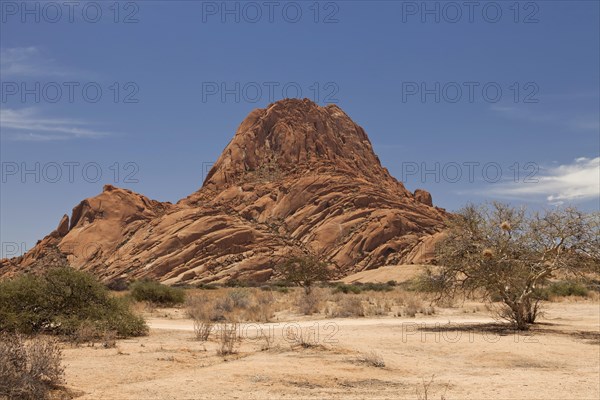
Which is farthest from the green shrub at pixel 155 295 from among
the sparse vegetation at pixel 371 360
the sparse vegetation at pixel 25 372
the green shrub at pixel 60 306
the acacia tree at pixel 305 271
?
the sparse vegetation at pixel 25 372

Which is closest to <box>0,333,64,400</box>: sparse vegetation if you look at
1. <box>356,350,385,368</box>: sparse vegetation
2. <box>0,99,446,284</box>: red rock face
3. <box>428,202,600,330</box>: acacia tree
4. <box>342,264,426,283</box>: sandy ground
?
<box>356,350,385,368</box>: sparse vegetation

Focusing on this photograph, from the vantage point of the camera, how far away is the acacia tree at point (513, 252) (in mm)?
21562

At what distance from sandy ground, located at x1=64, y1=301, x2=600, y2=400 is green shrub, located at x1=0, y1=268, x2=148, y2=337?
57.9 inches

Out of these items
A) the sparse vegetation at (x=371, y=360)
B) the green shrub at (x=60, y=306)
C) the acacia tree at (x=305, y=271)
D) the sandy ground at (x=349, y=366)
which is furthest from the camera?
the acacia tree at (x=305, y=271)

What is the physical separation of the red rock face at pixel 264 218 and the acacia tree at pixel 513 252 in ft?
174

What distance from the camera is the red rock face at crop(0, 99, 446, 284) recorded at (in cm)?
8538

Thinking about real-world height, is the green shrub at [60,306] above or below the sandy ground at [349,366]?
above

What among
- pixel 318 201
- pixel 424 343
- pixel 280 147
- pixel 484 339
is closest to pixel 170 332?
pixel 424 343

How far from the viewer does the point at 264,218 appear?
94.6 metres

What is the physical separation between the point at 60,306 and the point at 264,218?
74992 mm

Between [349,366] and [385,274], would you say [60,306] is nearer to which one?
[349,366]

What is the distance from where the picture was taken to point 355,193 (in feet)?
318

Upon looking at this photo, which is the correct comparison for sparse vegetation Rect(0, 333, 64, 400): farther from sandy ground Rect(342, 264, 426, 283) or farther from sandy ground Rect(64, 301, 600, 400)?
sandy ground Rect(342, 264, 426, 283)

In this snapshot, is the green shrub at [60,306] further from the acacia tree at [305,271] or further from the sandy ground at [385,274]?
the sandy ground at [385,274]
